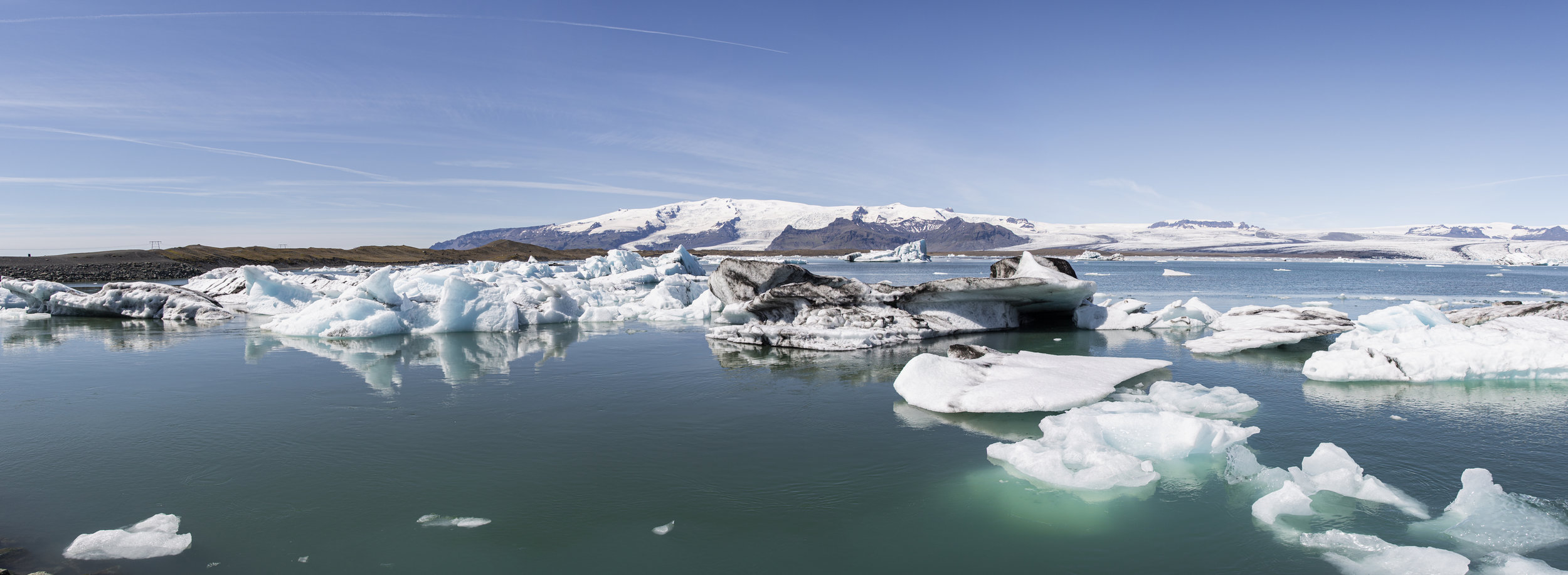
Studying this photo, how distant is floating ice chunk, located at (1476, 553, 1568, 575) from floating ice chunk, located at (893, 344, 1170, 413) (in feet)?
9.60

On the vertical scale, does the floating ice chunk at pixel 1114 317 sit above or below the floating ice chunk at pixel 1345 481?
above

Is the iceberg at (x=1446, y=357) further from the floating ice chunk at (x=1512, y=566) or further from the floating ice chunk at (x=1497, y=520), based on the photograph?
the floating ice chunk at (x=1512, y=566)

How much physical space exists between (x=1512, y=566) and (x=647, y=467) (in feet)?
14.2

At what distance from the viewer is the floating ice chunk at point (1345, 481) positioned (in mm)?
3902

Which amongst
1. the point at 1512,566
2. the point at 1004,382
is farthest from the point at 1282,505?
the point at 1004,382

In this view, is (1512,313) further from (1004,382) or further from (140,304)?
(140,304)

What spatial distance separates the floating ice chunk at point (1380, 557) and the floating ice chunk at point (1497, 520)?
0.34 meters

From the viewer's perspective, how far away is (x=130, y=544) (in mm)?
3410

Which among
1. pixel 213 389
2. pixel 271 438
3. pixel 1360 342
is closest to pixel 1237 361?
pixel 1360 342

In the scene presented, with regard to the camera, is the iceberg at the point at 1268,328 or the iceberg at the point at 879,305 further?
the iceberg at the point at 879,305

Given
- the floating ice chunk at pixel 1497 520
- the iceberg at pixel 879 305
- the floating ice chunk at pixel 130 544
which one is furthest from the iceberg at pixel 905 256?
the floating ice chunk at pixel 130 544

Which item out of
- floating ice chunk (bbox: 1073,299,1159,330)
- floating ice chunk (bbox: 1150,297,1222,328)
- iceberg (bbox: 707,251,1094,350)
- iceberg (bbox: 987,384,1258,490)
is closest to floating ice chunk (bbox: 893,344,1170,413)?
iceberg (bbox: 987,384,1258,490)

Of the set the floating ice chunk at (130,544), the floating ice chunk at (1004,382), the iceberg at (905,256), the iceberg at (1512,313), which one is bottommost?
the floating ice chunk at (130,544)

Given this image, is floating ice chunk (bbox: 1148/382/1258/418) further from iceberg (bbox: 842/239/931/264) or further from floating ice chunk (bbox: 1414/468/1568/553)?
iceberg (bbox: 842/239/931/264)
